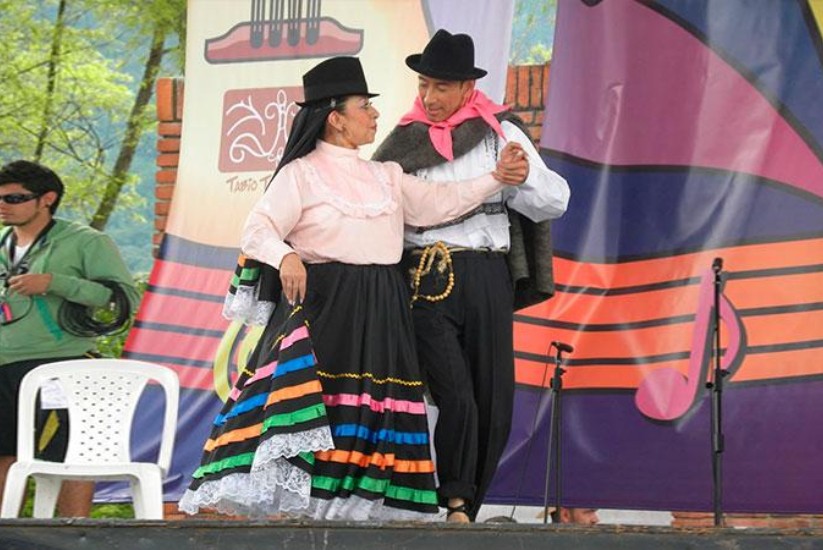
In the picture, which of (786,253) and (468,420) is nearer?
(468,420)

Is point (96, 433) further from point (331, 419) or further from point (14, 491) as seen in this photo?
point (331, 419)

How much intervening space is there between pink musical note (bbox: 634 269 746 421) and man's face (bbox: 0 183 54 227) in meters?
2.38

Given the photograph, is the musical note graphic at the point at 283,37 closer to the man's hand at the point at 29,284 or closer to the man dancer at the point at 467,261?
the man's hand at the point at 29,284

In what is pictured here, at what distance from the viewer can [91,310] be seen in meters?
6.23

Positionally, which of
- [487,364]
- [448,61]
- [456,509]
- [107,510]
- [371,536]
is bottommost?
[107,510]

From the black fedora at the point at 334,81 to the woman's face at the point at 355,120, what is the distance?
0.04 metres

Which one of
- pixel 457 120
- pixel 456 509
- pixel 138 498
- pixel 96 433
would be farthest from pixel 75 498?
pixel 457 120

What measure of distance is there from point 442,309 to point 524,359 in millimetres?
1558

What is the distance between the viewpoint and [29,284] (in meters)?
6.02

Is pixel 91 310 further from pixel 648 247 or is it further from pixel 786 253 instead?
pixel 786 253

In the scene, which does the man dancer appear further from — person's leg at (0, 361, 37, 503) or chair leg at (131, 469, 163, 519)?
person's leg at (0, 361, 37, 503)

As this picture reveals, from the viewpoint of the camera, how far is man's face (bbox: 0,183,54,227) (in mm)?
6145

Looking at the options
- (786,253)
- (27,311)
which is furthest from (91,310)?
(786,253)

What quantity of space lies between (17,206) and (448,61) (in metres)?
1.87
